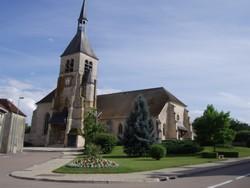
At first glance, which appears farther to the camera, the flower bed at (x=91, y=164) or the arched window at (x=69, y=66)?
the arched window at (x=69, y=66)

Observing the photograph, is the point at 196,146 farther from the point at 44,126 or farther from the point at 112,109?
the point at 44,126

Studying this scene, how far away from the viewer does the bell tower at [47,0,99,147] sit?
59.7m

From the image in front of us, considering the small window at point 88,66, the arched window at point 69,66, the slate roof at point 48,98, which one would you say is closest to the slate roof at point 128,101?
the small window at point 88,66

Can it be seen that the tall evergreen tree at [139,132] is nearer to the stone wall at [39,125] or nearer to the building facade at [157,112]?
the building facade at [157,112]

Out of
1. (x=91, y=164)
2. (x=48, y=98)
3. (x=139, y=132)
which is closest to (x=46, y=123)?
(x=48, y=98)

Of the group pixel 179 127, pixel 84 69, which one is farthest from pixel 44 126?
pixel 179 127

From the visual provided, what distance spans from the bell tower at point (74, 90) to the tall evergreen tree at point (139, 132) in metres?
23.7

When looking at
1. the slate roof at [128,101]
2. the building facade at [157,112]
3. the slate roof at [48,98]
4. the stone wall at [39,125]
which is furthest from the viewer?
the slate roof at [48,98]

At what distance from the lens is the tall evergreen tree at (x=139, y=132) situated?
3469 centimetres

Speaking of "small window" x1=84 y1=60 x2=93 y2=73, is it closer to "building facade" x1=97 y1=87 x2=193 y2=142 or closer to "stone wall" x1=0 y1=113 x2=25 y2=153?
"building facade" x1=97 y1=87 x2=193 y2=142

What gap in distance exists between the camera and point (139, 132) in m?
35.5

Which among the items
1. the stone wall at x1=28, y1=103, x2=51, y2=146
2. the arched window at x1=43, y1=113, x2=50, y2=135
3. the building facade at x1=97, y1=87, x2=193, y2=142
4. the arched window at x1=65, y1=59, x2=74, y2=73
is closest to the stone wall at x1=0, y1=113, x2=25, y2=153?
the building facade at x1=97, y1=87, x2=193, y2=142

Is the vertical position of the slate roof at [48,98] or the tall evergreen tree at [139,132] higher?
the slate roof at [48,98]

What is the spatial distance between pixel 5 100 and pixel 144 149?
21169 mm
